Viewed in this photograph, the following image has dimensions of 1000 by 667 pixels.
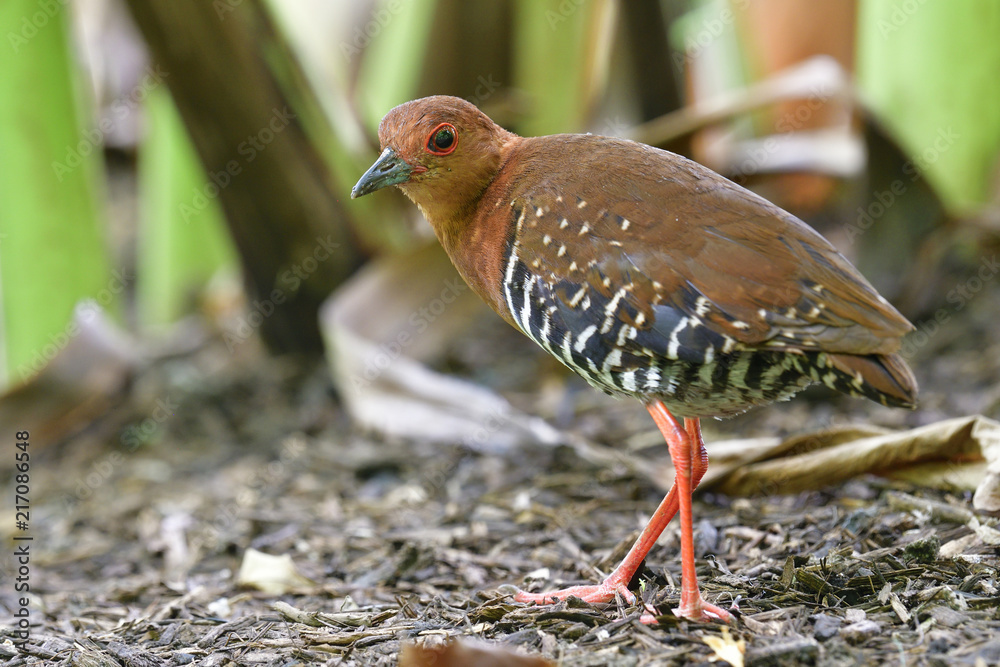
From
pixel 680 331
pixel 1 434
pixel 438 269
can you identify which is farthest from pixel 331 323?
pixel 680 331

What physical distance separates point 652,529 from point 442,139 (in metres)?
1.46

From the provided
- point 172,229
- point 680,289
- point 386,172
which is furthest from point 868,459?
point 172,229

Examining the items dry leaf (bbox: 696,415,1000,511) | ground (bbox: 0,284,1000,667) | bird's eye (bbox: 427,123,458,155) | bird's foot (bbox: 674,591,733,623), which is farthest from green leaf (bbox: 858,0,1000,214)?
bird's foot (bbox: 674,591,733,623)

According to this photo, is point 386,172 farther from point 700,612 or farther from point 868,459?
point 868,459

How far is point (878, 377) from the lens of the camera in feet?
8.48

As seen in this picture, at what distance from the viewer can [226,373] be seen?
21.3 ft

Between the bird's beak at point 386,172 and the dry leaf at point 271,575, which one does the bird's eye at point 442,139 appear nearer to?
the bird's beak at point 386,172

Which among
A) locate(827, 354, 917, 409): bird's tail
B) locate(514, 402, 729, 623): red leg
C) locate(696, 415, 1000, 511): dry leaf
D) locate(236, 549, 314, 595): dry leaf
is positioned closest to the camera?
locate(827, 354, 917, 409): bird's tail

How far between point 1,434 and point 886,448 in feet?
14.5

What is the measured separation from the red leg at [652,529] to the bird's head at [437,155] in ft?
3.17

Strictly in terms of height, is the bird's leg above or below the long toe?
above

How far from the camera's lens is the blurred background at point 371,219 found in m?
4.96

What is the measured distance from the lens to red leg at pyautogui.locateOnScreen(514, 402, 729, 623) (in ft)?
9.68

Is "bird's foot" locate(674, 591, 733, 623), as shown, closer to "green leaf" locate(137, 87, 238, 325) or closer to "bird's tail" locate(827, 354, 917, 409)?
"bird's tail" locate(827, 354, 917, 409)
